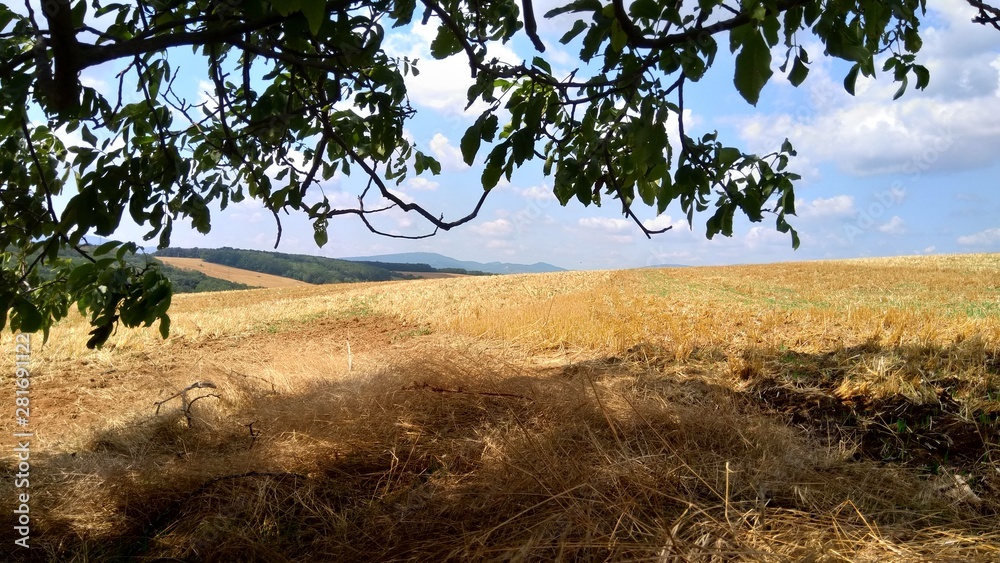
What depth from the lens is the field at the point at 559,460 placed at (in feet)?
6.84

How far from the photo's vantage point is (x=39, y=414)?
557 centimetres

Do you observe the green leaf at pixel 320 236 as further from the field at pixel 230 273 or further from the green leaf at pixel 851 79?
the field at pixel 230 273

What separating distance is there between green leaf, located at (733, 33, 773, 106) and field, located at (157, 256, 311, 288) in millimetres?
41975

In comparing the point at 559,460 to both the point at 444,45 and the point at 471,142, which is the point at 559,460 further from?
the point at 444,45

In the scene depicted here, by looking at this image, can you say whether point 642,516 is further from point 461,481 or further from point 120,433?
point 120,433

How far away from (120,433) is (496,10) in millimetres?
4015

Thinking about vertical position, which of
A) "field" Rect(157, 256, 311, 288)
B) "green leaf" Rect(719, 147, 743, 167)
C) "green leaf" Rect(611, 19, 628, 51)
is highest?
"green leaf" Rect(611, 19, 628, 51)

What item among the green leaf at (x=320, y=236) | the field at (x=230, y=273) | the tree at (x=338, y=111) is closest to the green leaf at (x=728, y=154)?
the tree at (x=338, y=111)

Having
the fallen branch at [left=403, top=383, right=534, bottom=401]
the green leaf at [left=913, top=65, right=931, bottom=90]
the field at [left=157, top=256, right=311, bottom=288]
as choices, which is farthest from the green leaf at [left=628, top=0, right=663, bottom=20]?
the field at [left=157, top=256, right=311, bottom=288]

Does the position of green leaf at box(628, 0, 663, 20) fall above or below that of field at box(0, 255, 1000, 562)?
above

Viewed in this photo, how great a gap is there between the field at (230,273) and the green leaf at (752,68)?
4197 cm

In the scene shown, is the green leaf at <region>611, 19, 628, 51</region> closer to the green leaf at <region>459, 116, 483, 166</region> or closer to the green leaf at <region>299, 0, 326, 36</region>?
the green leaf at <region>459, 116, 483, 166</region>

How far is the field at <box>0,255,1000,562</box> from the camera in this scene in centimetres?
208

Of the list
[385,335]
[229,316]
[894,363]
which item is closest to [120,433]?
[894,363]
